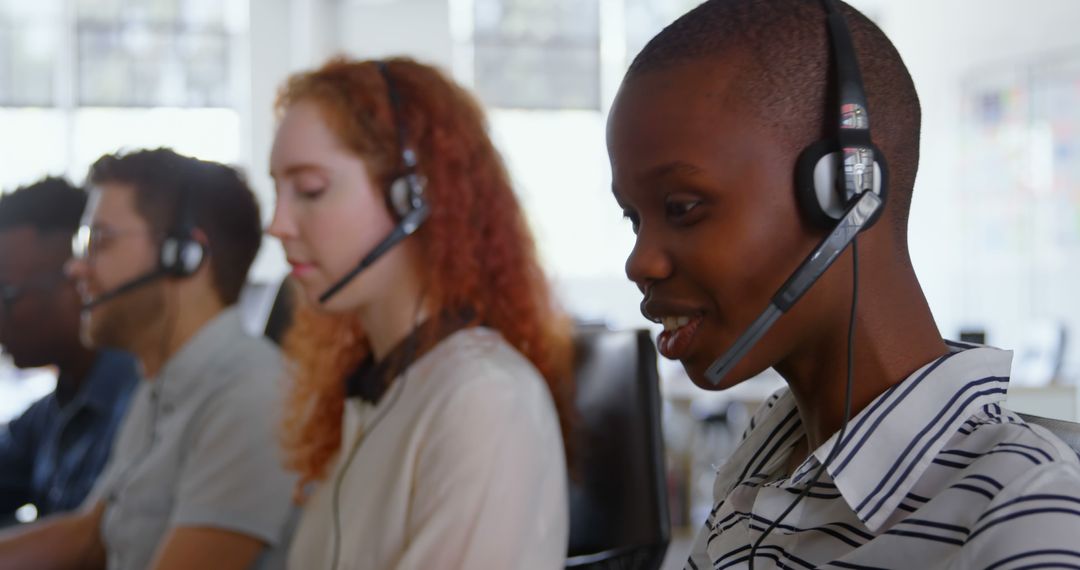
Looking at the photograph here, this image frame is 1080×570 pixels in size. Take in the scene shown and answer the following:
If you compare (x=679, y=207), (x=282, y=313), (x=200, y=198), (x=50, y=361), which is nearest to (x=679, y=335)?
(x=679, y=207)

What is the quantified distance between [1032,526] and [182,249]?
59.3 inches

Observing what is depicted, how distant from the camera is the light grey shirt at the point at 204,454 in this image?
1492 millimetres

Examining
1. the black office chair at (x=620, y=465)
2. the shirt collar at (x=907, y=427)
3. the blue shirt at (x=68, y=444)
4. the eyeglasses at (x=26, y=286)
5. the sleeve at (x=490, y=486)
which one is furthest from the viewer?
the eyeglasses at (x=26, y=286)

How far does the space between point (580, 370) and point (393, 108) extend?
1.35 ft

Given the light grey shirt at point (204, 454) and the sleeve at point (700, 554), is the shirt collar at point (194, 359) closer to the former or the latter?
the light grey shirt at point (204, 454)

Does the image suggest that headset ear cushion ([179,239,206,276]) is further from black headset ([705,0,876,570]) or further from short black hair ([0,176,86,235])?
black headset ([705,0,876,570])

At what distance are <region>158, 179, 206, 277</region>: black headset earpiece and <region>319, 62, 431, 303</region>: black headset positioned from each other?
0.52 m

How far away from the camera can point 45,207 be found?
7.61 feet

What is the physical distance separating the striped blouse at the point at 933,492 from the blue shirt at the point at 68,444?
1.71m

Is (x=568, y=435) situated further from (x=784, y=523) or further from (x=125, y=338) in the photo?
(x=125, y=338)

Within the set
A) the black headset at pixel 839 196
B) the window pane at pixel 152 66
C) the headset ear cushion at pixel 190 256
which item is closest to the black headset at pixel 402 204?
the headset ear cushion at pixel 190 256

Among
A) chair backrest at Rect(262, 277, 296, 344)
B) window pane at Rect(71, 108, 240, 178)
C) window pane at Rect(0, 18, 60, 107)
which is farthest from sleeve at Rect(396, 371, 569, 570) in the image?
window pane at Rect(0, 18, 60, 107)

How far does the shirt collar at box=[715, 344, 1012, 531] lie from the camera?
61 centimetres

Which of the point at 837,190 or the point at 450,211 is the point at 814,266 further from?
the point at 450,211
